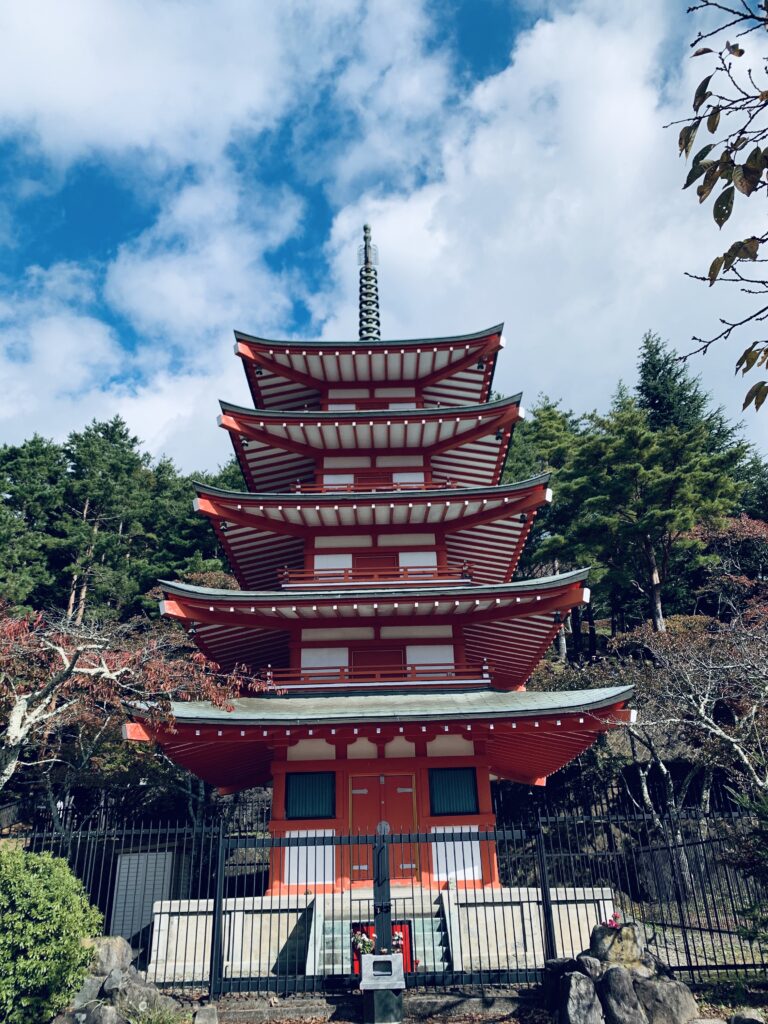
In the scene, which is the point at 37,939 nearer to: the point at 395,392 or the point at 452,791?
the point at 452,791

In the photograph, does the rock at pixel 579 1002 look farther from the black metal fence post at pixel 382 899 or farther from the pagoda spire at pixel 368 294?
the pagoda spire at pixel 368 294

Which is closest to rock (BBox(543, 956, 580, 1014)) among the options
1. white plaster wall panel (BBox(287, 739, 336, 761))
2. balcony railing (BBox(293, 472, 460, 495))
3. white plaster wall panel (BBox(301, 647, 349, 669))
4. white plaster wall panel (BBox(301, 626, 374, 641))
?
white plaster wall panel (BBox(287, 739, 336, 761))

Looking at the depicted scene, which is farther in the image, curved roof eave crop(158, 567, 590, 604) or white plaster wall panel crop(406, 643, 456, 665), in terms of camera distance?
white plaster wall panel crop(406, 643, 456, 665)

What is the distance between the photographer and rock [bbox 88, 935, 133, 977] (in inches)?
465

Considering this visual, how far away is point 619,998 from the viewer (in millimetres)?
10258

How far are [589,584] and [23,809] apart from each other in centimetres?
2819

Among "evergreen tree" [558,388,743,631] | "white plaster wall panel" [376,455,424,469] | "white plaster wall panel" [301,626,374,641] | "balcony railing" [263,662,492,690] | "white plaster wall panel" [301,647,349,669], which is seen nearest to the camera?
"balcony railing" [263,662,492,690]

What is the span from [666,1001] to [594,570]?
27834mm

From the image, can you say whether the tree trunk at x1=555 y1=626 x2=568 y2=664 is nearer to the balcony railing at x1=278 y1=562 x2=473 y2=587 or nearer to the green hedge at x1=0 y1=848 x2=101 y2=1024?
the balcony railing at x1=278 y1=562 x2=473 y2=587

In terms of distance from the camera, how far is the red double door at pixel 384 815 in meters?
16.0

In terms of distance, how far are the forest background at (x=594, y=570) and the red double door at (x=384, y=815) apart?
726 cm

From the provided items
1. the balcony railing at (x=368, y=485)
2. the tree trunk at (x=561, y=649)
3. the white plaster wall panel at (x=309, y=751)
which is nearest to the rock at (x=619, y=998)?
the white plaster wall panel at (x=309, y=751)

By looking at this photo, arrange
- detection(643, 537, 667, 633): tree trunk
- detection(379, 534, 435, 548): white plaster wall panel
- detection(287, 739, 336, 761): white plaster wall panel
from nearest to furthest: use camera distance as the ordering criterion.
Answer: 1. detection(287, 739, 336, 761): white plaster wall panel
2. detection(379, 534, 435, 548): white plaster wall panel
3. detection(643, 537, 667, 633): tree trunk

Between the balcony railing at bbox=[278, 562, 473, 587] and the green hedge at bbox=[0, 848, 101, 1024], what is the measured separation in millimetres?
9259
